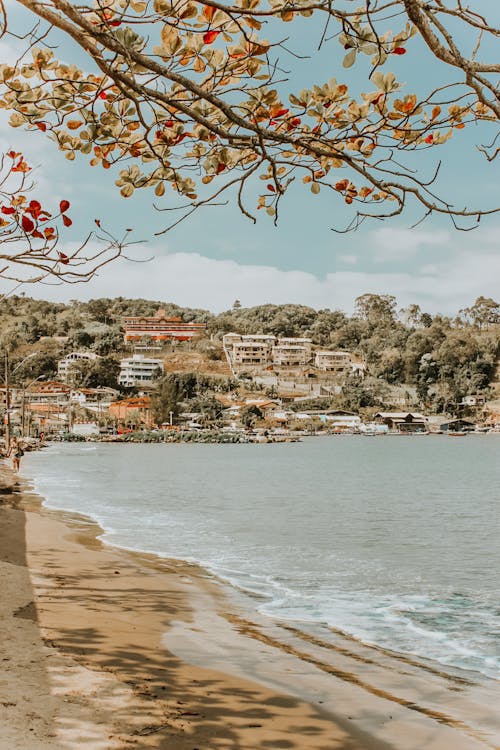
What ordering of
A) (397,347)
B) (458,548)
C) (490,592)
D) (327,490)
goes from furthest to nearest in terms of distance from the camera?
(397,347)
(327,490)
(458,548)
(490,592)

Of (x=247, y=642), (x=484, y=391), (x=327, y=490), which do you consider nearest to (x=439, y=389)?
(x=484, y=391)

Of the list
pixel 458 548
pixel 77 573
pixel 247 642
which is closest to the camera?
pixel 247 642

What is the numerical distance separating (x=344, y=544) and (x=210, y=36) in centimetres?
1315

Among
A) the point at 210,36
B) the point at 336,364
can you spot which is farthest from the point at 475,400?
the point at 210,36

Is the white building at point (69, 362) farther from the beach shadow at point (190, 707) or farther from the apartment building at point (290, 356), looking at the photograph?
the beach shadow at point (190, 707)

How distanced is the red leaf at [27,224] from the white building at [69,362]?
14472cm

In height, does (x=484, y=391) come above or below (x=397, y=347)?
below

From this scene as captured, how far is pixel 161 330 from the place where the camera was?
576ft

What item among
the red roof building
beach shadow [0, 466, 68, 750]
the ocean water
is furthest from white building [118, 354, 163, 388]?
beach shadow [0, 466, 68, 750]

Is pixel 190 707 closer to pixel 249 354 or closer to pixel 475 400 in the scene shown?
pixel 475 400

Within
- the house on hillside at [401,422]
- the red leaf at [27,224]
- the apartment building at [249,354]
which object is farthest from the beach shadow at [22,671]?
the apartment building at [249,354]

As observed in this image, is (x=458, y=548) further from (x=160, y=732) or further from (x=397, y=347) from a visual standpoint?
(x=397, y=347)

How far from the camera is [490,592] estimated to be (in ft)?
34.6

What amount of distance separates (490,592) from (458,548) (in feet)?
15.0
